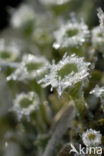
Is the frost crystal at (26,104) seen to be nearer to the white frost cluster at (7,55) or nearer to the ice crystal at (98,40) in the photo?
the white frost cluster at (7,55)

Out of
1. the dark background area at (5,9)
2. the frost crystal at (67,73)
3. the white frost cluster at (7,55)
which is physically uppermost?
the dark background area at (5,9)

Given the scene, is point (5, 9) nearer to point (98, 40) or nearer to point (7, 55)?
point (7, 55)

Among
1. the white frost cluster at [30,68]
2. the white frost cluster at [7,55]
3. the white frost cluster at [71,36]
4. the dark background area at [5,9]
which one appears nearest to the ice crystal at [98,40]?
the white frost cluster at [71,36]

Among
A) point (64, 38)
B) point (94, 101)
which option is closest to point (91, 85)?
point (94, 101)

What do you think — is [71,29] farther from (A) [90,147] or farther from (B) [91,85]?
(A) [90,147]

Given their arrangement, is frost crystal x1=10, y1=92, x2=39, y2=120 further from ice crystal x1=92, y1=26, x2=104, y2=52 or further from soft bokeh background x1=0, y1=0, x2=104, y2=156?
ice crystal x1=92, y1=26, x2=104, y2=52

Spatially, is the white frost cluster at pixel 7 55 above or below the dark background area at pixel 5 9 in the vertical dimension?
below

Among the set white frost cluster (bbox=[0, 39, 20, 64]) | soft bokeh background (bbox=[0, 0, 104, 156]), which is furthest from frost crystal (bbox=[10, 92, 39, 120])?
white frost cluster (bbox=[0, 39, 20, 64])
